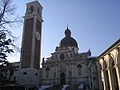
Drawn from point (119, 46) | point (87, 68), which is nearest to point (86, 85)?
point (87, 68)

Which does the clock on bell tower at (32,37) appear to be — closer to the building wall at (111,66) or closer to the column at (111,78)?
the building wall at (111,66)

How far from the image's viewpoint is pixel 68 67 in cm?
5066

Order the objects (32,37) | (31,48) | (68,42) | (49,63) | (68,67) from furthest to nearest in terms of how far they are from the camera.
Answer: (68,42) → (49,63) → (68,67) → (32,37) → (31,48)

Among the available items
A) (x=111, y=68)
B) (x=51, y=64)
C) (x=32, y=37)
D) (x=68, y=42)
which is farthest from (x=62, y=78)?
(x=111, y=68)

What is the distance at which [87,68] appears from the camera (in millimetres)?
48688

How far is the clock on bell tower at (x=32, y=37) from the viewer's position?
47.3 m

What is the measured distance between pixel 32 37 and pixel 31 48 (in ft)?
9.45

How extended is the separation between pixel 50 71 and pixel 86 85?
36.5ft

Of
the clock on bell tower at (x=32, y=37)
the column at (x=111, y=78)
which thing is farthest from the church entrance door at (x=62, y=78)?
the column at (x=111, y=78)

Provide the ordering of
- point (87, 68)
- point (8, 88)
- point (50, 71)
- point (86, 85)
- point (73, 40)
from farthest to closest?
point (73, 40) < point (50, 71) < point (87, 68) < point (86, 85) < point (8, 88)

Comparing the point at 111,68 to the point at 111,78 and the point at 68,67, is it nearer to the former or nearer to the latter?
the point at 111,78

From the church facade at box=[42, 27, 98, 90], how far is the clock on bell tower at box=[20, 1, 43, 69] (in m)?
3.98

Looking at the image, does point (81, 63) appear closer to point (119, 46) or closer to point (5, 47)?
point (119, 46)

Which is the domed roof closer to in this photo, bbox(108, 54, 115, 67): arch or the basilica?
the basilica
